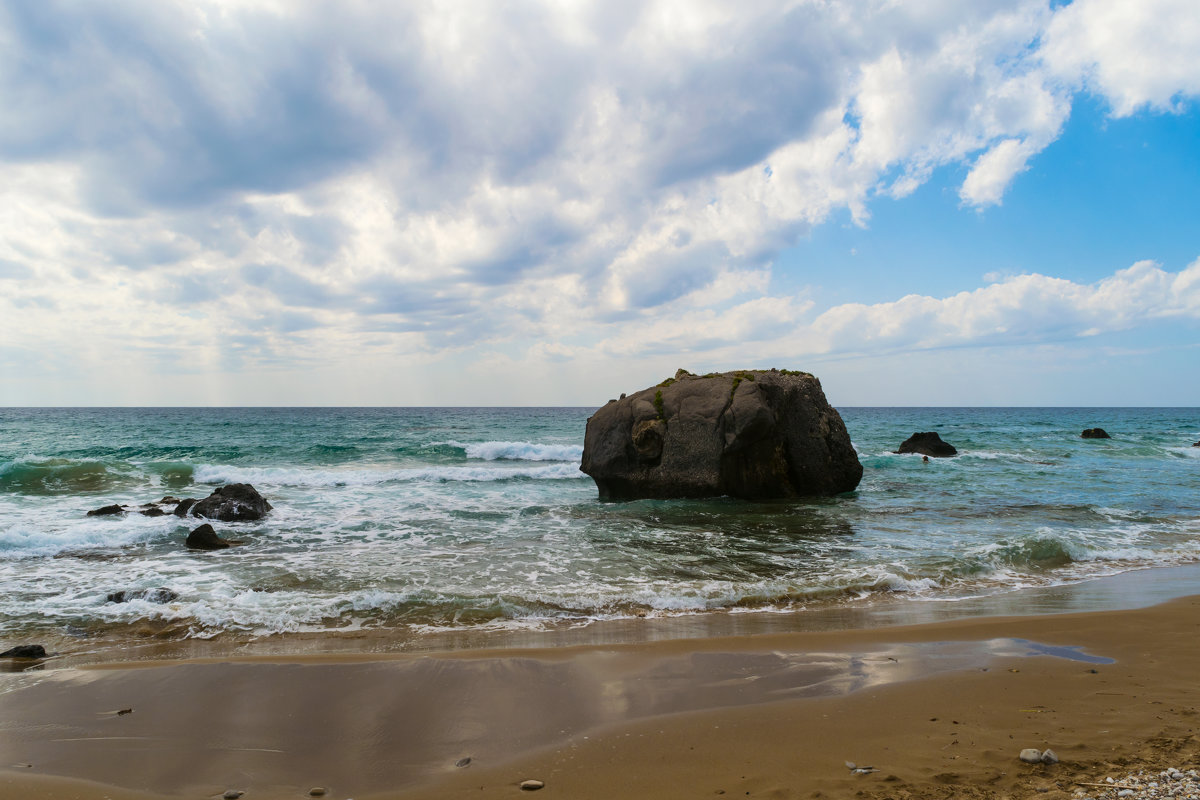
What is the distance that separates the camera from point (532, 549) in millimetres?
10523

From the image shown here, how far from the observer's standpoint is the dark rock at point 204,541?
10719 mm

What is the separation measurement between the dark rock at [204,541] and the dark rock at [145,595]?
3146 mm

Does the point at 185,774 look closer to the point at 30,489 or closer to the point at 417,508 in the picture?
the point at 417,508

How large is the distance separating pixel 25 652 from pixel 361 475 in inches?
678

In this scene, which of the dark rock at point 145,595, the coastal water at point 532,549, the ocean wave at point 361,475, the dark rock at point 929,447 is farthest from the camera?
the dark rock at point 929,447

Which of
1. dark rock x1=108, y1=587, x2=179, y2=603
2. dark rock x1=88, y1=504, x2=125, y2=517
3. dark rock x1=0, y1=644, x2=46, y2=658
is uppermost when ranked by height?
dark rock x1=88, y1=504, x2=125, y2=517

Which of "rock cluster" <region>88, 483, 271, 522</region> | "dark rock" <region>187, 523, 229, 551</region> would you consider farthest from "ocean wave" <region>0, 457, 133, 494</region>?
"dark rock" <region>187, 523, 229, 551</region>

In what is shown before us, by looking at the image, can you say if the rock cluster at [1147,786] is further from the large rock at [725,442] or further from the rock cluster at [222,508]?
the rock cluster at [222,508]

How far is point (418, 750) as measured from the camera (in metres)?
4.09

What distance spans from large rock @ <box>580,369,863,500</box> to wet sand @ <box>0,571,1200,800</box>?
8.54m

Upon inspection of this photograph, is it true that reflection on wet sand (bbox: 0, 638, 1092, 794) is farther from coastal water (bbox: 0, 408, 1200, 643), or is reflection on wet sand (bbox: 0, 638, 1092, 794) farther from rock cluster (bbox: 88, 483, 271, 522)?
rock cluster (bbox: 88, 483, 271, 522)

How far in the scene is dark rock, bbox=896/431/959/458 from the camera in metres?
28.0

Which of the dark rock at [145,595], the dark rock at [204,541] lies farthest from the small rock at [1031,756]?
the dark rock at [204,541]

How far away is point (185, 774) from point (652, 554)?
7.10 meters
